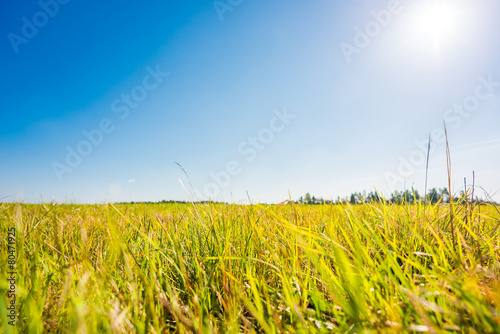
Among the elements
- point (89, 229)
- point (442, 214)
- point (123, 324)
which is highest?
point (89, 229)

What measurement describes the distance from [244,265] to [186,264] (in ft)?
1.05

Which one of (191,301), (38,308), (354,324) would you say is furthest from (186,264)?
(354,324)

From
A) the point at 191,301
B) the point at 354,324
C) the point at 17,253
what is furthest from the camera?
the point at 17,253

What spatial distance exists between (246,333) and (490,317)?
764 millimetres

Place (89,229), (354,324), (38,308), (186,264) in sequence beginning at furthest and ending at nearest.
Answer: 1. (89,229)
2. (186,264)
3. (38,308)
4. (354,324)

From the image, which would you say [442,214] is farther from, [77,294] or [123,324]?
[77,294]

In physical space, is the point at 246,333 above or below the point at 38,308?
below

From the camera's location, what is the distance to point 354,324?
2.66 feet

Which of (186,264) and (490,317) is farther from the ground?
(186,264)

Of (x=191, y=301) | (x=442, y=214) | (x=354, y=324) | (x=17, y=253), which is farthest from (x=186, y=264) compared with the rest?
(x=442, y=214)

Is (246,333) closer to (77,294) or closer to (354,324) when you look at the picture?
(354,324)

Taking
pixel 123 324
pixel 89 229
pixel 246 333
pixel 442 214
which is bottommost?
pixel 246 333

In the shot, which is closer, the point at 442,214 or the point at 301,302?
the point at 301,302

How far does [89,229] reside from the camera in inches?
84.0
